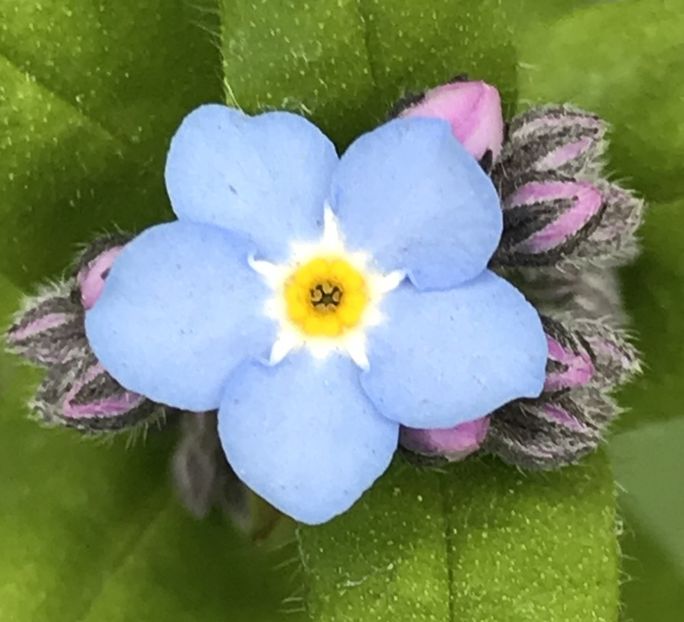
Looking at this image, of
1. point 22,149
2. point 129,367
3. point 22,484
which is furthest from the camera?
point 22,484

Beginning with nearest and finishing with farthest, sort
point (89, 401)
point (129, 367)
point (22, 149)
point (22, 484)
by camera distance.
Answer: point (129, 367)
point (89, 401)
point (22, 149)
point (22, 484)

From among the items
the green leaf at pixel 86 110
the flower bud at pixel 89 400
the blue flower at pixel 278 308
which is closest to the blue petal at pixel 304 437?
the blue flower at pixel 278 308

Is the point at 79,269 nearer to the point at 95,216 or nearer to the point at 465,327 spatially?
the point at 95,216

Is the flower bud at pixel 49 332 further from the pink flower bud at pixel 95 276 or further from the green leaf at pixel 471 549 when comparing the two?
the green leaf at pixel 471 549

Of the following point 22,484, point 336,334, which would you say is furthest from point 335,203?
point 22,484

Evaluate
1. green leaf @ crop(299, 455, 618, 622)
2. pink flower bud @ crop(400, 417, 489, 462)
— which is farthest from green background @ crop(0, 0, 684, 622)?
pink flower bud @ crop(400, 417, 489, 462)
